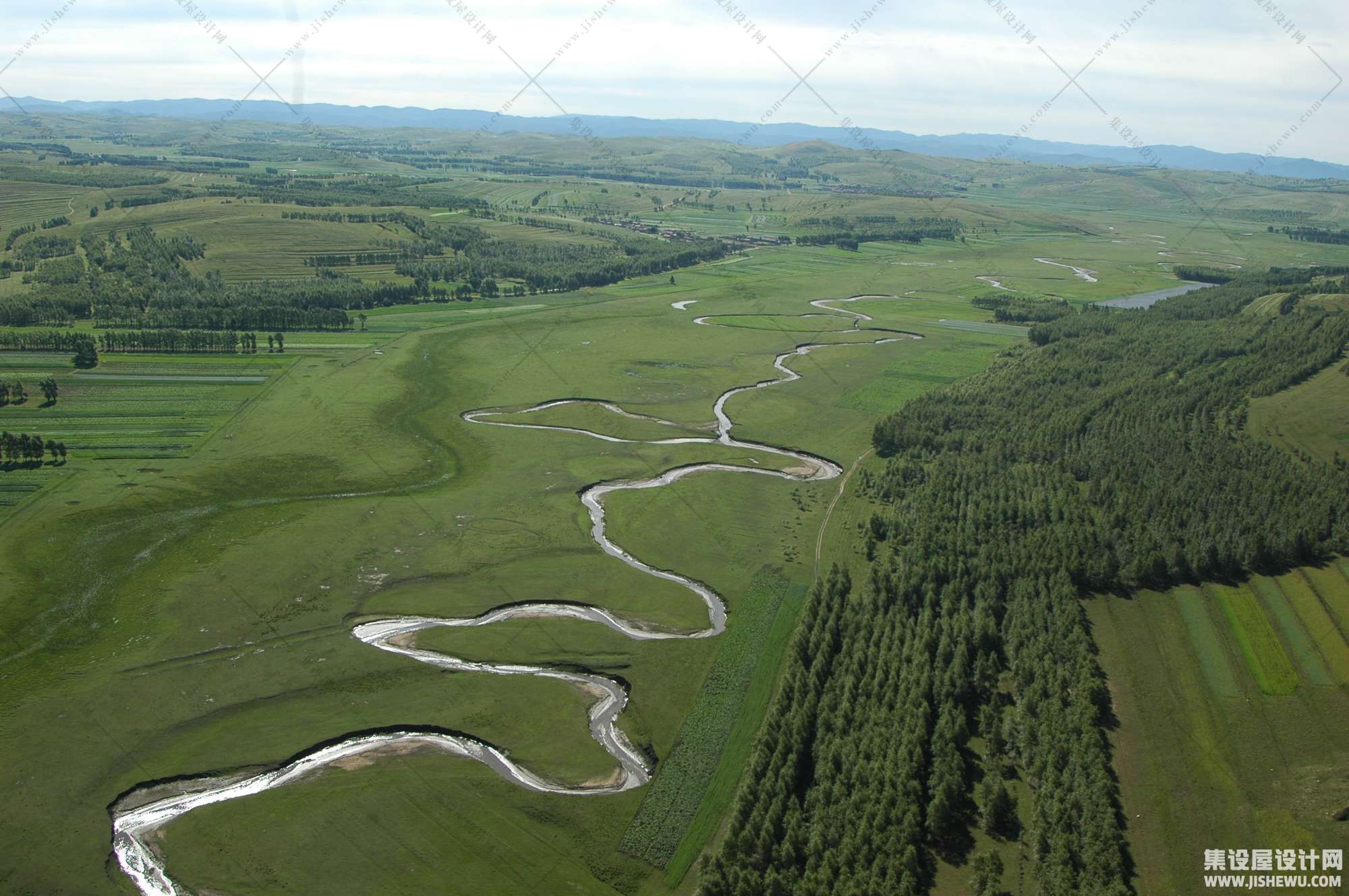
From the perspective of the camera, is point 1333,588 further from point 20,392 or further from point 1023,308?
point 20,392

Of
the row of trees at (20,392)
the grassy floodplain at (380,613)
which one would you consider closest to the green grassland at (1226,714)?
the grassy floodplain at (380,613)

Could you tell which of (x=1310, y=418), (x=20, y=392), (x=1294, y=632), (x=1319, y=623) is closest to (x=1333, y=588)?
(x=1319, y=623)

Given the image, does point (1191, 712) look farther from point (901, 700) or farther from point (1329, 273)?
point (1329, 273)

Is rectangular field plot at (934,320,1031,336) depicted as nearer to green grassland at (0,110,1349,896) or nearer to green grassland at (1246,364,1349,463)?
green grassland at (0,110,1349,896)

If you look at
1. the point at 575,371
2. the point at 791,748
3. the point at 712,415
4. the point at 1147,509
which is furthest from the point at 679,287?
the point at 791,748

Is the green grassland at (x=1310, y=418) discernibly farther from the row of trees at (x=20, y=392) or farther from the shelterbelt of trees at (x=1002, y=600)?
the row of trees at (x=20, y=392)
